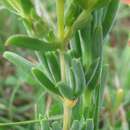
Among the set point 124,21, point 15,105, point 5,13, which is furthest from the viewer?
point 124,21

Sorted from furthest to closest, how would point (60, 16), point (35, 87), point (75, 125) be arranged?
point (35, 87)
point (75, 125)
point (60, 16)

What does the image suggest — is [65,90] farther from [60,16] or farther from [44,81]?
[60,16]

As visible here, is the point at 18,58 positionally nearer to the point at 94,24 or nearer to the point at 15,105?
the point at 94,24

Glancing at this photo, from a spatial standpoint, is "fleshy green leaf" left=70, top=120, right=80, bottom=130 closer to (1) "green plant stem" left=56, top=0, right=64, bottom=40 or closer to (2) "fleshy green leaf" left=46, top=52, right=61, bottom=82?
(2) "fleshy green leaf" left=46, top=52, right=61, bottom=82

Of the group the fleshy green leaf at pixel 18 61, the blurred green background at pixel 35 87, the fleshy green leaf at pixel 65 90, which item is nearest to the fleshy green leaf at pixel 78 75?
the fleshy green leaf at pixel 65 90

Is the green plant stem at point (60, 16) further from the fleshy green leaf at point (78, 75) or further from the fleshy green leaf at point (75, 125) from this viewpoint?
the fleshy green leaf at point (75, 125)

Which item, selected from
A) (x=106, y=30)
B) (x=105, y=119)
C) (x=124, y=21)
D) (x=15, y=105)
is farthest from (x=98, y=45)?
(x=124, y=21)

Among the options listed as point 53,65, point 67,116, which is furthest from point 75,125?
point 53,65

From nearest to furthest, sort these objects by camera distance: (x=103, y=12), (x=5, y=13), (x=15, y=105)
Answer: (x=103, y=12)
(x=15, y=105)
(x=5, y=13)
